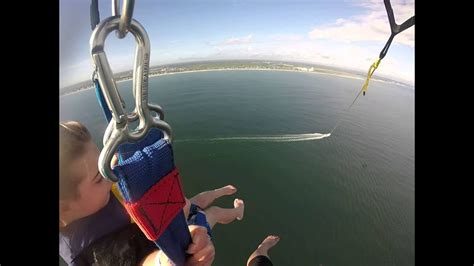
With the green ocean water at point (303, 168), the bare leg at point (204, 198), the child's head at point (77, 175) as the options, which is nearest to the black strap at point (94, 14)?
the green ocean water at point (303, 168)

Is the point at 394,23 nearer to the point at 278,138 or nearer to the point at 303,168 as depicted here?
the point at 303,168

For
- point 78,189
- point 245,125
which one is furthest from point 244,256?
point 245,125

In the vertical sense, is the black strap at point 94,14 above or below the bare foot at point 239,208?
above

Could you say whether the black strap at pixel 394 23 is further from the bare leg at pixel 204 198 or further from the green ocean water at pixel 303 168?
the bare leg at pixel 204 198

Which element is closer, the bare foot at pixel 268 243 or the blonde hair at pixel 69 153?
the blonde hair at pixel 69 153

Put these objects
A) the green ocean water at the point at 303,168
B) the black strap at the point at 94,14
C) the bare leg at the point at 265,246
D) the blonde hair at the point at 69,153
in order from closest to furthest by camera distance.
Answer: the black strap at the point at 94,14
the blonde hair at the point at 69,153
the bare leg at the point at 265,246
the green ocean water at the point at 303,168

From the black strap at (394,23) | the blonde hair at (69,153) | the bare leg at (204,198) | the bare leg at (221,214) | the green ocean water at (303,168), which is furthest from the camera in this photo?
the green ocean water at (303,168)

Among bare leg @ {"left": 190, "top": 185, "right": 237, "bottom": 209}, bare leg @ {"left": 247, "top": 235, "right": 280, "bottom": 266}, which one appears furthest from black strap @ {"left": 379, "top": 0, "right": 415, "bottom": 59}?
bare leg @ {"left": 247, "top": 235, "right": 280, "bottom": 266}
